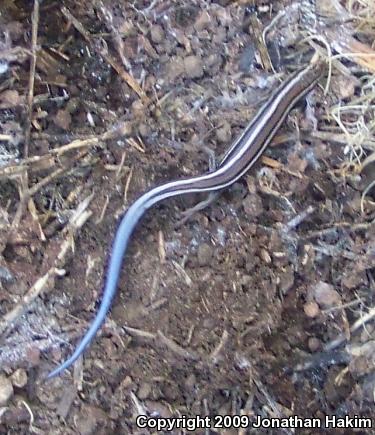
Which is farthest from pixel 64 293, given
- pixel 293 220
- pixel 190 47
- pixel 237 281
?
pixel 190 47

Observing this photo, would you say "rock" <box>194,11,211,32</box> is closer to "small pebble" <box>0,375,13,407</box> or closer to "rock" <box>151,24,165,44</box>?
"rock" <box>151,24,165,44</box>

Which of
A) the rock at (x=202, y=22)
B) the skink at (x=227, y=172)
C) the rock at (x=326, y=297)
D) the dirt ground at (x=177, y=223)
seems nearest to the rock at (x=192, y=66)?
the dirt ground at (x=177, y=223)

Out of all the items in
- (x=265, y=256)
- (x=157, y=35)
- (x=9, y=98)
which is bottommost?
(x=265, y=256)

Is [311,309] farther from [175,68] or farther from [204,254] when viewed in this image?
[175,68]

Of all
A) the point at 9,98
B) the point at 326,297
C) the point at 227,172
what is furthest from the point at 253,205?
the point at 9,98

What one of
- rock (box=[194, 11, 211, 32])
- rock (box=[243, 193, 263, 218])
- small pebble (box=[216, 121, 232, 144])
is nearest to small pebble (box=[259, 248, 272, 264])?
rock (box=[243, 193, 263, 218])

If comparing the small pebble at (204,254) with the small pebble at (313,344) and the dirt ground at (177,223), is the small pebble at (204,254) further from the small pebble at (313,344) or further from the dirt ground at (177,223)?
the small pebble at (313,344)

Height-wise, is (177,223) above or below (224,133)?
below
